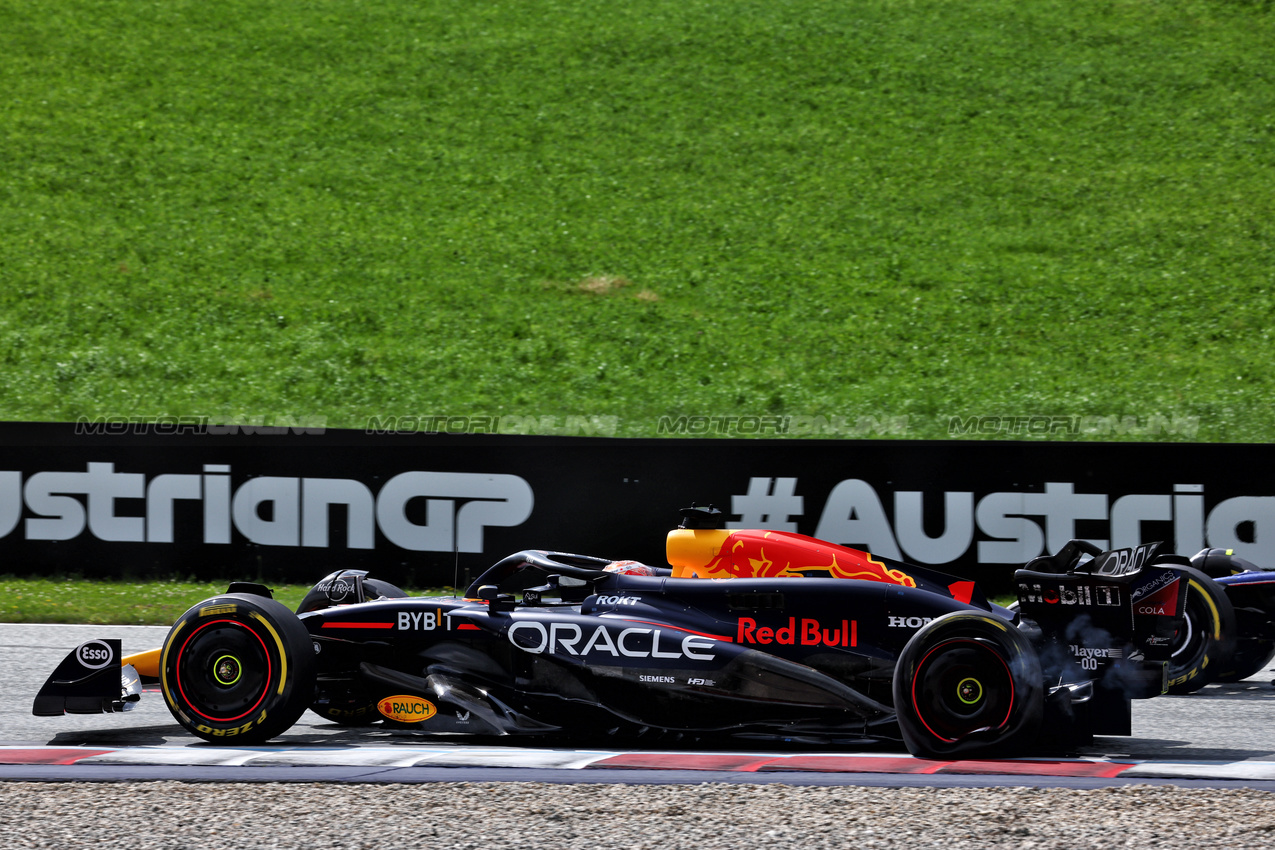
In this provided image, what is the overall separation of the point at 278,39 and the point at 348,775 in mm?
28597

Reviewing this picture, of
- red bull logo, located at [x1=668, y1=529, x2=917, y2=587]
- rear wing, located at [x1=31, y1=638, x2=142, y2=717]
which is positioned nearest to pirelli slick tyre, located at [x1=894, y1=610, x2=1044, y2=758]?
red bull logo, located at [x1=668, y1=529, x2=917, y2=587]

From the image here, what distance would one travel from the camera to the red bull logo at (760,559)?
21.3 ft

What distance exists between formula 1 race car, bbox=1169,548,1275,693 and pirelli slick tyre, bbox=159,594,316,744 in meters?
4.51

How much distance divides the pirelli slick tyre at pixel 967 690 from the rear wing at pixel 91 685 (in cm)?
358

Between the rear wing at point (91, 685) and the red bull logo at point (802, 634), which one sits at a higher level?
the red bull logo at point (802, 634)

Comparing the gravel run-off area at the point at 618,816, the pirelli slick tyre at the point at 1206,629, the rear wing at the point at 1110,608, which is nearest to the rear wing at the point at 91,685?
the gravel run-off area at the point at 618,816

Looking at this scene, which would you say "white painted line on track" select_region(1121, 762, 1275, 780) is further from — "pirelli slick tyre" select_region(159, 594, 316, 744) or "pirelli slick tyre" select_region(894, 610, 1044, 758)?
"pirelli slick tyre" select_region(159, 594, 316, 744)

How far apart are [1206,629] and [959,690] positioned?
8.94ft

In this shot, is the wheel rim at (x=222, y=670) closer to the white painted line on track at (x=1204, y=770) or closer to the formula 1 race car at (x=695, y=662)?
the formula 1 race car at (x=695, y=662)

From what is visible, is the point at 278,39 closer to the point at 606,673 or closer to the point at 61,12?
the point at 61,12

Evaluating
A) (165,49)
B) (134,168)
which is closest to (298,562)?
(134,168)

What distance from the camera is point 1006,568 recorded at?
1046 centimetres

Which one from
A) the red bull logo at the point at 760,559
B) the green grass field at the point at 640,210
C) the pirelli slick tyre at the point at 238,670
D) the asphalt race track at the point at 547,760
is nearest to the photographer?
the asphalt race track at the point at 547,760

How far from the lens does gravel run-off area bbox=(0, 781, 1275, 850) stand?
418 centimetres
